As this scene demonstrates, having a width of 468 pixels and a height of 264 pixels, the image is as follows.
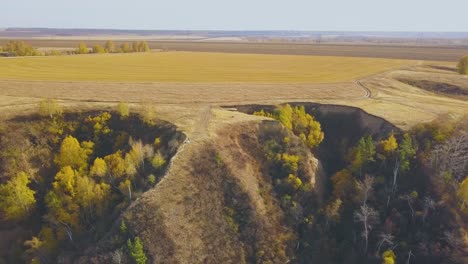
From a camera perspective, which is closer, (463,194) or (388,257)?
(388,257)

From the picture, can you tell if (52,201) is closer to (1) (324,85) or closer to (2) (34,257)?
(2) (34,257)

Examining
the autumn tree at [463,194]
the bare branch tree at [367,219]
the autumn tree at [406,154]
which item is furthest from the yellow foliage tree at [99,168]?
the autumn tree at [463,194]

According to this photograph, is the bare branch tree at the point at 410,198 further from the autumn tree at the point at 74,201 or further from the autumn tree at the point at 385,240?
the autumn tree at the point at 74,201

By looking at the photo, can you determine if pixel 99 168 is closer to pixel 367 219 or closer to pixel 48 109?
pixel 48 109

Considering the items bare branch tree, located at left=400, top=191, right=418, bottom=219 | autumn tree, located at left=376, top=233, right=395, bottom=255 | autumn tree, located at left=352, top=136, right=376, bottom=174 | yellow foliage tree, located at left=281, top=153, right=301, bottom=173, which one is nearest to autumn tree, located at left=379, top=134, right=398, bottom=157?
autumn tree, located at left=352, top=136, right=376, bottom=174

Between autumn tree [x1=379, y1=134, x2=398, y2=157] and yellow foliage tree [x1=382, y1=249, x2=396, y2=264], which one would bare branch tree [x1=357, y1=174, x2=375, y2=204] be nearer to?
autumn tree [x1=379, y1=134, x2=398, y2=157]

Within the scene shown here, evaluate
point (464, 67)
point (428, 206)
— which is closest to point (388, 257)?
point (428, 206)
